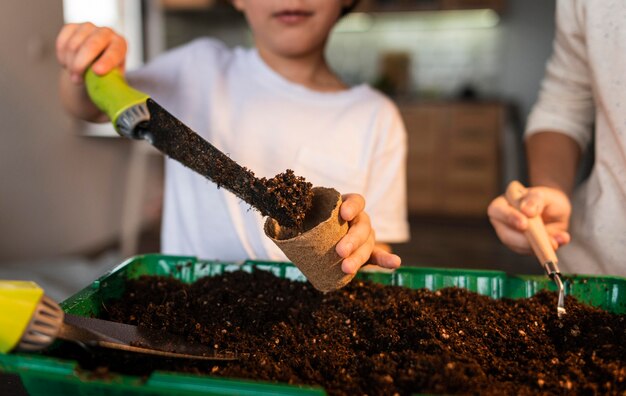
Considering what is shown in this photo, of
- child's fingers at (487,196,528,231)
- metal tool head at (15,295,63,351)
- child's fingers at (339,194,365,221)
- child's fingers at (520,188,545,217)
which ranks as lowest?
metal tool head at (15,295,63,351)

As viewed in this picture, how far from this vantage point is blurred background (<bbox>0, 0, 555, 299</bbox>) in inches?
108

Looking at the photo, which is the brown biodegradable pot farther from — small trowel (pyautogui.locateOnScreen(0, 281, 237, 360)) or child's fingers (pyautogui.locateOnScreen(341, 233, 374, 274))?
small trowel (pyautogui.locateOnScreen(0, 281, 237, 360))

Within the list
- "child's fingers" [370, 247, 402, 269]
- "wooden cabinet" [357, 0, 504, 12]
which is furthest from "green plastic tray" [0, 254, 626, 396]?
"wooden cabinet" [357, 0, 504, 12]

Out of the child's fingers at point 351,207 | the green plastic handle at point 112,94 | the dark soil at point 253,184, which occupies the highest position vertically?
the green plastic handle at point 112,94

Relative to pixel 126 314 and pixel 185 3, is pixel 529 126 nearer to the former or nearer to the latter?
pixel 126 314

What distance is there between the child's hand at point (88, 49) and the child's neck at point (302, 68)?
408mm

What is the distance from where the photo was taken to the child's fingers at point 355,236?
0.61 meters

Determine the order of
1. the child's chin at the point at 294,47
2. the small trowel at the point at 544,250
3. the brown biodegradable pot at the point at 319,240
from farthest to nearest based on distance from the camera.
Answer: the child's chin at the point at 294,47 < the small trowel at the point at 544,250 < the brown biodegradable pot at the point at 319,240

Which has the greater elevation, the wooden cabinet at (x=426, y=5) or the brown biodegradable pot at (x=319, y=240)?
the wooden cabinet at (x=426, y=5)

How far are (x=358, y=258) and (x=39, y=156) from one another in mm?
2779

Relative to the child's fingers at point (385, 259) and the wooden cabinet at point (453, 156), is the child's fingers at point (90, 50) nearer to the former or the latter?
the child's fingers at point (385, 259)

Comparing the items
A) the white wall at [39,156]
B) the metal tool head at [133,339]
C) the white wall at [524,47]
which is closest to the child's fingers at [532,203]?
the metal tool head at [133,339]

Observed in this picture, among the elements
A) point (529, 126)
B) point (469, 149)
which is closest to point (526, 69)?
point (469, 149)

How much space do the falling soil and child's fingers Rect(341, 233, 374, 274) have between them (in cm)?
8
